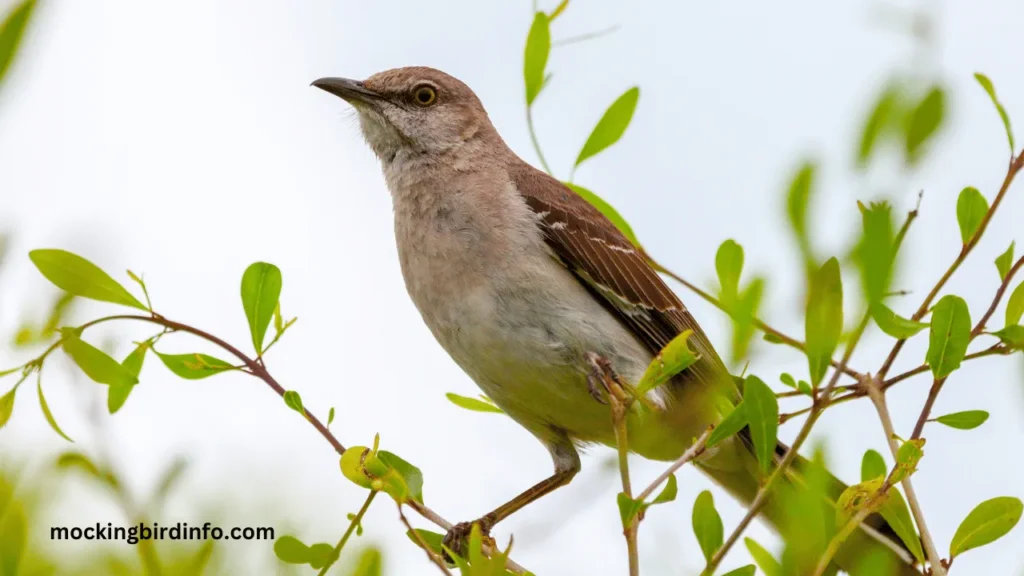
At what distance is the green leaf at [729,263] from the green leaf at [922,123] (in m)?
1.32

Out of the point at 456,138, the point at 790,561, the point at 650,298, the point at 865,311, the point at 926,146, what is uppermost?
the point at 456,138

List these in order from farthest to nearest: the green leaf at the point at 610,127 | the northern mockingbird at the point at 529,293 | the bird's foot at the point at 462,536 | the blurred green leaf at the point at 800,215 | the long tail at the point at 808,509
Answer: the northern mockingbird at the point at 529,293, the bird's foot at the point at 462,536, the green leaf at the point at 610,127, the long tail at the point at 808,509, the blurred green leaf at the point at 800,215

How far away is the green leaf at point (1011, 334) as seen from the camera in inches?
114

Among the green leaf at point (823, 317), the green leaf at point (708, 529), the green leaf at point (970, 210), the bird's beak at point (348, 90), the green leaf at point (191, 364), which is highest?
the bird's beak at point (348, 90)

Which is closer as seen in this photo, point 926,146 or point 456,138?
point 926,146

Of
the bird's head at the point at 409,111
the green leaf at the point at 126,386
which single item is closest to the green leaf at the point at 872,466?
the green leaf at the point at 126,386

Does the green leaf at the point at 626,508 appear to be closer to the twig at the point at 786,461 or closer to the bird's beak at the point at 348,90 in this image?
the twig at the point at 786,461

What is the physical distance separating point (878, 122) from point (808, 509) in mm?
Answer: 678

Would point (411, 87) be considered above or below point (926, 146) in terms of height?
above

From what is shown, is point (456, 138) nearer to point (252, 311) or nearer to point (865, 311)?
point (252, 311)

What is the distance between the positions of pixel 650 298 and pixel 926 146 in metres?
4.62

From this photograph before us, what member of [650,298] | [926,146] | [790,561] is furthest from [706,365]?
[926,146]

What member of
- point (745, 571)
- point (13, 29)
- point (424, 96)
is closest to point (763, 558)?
point (745, 571)

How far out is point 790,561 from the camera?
5.73 feet
